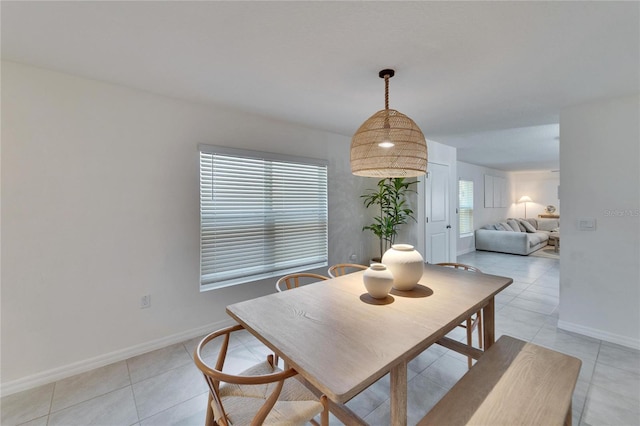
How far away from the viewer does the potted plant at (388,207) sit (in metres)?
3.98

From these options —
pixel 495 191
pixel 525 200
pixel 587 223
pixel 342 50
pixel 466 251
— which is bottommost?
pixel 466 251

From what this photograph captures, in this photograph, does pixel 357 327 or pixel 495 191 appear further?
pixel 495 191

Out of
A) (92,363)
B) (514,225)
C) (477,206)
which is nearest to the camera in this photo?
(92,363)

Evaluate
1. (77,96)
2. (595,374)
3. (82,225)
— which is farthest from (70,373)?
(595,374)

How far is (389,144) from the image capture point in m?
1.66

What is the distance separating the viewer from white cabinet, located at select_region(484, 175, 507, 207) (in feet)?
25.5

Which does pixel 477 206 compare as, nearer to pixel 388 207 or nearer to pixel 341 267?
pixel 388 207

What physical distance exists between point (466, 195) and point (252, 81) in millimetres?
6365

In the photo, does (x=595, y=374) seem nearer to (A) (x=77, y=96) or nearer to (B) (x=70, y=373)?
(B) (x=70, y=373)

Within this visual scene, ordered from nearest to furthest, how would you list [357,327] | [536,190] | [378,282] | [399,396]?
[399,396]
[357,327]
[378,282]
[536,190]

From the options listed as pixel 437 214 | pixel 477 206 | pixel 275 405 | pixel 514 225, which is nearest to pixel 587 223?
pixel 437 214

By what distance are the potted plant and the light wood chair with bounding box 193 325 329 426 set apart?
290cm

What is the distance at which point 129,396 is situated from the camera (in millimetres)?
1880

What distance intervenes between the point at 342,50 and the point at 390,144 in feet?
2.29
